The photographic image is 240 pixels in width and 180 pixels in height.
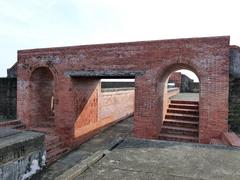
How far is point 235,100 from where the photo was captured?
7852 millimetres

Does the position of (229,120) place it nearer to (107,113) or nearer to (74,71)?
(74,71)

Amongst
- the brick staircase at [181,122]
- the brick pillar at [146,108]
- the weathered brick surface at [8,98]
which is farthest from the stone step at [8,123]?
the brick staircase at [181,122]

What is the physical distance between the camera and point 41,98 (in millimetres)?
11750

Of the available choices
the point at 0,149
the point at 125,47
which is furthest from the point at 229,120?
the point at 0,149

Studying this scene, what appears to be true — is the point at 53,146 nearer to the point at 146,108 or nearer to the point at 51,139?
the point at 51,139

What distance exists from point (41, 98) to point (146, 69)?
5.85 m

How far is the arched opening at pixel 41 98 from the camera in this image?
11.2 meters

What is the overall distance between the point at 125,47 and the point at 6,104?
763 centimetres

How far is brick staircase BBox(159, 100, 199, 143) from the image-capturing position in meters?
9.08

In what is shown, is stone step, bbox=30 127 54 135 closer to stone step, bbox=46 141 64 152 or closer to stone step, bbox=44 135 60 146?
stone step, bbox=44 135 60 146

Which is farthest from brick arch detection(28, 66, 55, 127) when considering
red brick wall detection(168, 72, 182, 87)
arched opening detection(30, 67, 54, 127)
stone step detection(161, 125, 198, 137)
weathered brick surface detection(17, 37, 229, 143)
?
red brick wall detection(168, 72, 182, 87)

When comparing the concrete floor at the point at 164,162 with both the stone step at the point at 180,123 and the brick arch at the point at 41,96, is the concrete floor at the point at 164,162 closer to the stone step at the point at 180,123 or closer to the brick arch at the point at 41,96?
the stone step at the point at 180,123

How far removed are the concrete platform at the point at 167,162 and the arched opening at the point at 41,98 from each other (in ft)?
25.3

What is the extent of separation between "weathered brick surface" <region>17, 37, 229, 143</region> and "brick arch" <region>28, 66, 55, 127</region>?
23 cm
